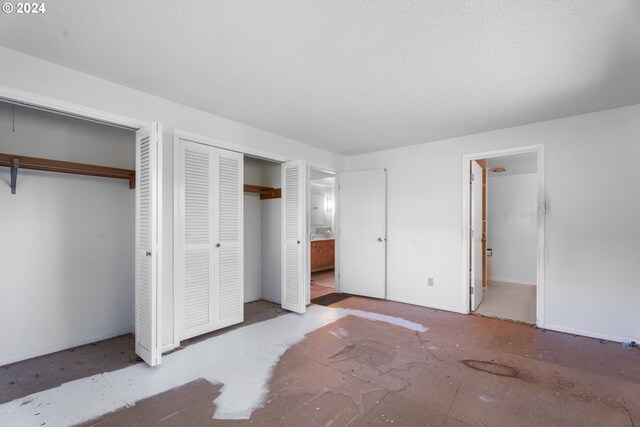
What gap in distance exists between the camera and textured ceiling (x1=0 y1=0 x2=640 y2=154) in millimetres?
1693

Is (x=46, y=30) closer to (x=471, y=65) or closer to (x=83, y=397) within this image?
(x=83, y=397)

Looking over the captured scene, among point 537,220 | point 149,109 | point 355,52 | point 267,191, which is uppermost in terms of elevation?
point 355,52

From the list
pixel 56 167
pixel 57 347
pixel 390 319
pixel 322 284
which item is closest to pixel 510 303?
pixel 390 319

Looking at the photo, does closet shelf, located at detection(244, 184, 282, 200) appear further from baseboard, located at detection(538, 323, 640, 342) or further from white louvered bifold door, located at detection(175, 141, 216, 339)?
baseboard, located at detection(538, 323, 640, 342)

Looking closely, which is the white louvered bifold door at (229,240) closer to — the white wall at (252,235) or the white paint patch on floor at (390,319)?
the white wall at (252,235)

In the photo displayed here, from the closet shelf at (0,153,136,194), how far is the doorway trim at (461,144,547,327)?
4.15 m

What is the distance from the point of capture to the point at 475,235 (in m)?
4.24

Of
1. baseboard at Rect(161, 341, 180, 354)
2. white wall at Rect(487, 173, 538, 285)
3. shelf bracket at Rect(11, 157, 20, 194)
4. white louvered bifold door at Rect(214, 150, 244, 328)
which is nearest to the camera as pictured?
shelf bracket at Rect(11, 157, 20, 194)

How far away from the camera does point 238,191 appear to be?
141 inches

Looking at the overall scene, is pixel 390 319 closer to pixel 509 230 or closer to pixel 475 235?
pixel 475 235

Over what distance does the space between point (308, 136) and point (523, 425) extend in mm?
3595

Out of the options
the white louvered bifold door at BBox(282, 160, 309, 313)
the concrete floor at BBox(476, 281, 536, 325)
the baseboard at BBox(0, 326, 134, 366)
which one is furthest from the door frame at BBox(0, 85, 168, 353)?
the concrete floor at BBox(476, 281, 536, 325)

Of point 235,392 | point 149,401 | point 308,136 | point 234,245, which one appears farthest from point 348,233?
point 149,401

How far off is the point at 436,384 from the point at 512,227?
210 inches
